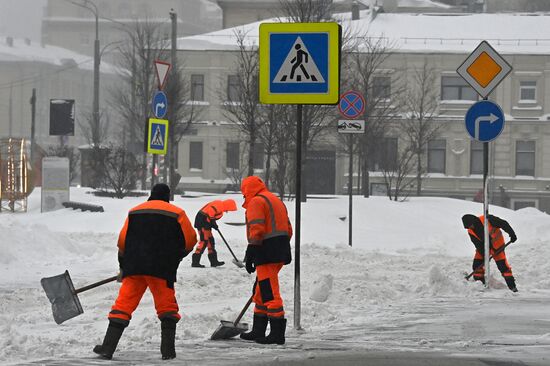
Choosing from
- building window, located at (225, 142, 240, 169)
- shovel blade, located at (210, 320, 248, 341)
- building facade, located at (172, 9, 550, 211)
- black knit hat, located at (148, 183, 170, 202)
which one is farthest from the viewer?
building window, located at (225, 142, 240, 169)

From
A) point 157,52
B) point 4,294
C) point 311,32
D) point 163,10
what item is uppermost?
point 163,10

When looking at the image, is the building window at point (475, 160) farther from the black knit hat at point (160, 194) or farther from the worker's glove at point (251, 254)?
the black knit hat at point (160, 194)

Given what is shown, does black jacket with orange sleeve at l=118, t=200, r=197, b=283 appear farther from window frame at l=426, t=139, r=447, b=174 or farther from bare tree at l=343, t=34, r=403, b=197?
window frame at l=426, t=139, r=447, b=174

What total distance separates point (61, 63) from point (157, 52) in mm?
68912

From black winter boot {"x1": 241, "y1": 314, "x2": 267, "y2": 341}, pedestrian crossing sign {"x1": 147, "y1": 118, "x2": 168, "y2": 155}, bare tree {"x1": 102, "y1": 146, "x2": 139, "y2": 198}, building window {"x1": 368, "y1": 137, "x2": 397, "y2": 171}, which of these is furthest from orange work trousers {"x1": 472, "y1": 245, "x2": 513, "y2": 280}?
building window {"x1": 368, "y1": 137, "x2": 397, "y2": 171}

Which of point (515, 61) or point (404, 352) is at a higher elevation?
point (515, 61)

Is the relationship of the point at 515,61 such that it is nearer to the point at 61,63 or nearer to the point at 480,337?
the point at 480,337

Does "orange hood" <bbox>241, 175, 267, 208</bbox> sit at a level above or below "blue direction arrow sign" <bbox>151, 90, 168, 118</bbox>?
below

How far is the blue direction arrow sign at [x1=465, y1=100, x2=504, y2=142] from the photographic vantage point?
587 inches

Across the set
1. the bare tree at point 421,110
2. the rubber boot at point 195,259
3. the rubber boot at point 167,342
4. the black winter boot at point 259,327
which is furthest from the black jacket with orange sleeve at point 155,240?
the bare tree at point 421,110

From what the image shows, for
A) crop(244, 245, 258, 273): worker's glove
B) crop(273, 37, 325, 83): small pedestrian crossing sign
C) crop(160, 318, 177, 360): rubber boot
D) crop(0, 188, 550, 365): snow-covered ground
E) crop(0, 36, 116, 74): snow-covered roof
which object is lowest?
crop(0, 188, 550, 365): snow-covered ground

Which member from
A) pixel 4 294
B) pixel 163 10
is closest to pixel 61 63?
pixel 163 10

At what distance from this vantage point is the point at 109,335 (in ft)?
28.3

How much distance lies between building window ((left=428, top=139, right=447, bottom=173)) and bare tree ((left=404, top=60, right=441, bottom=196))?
1144 millimetres
